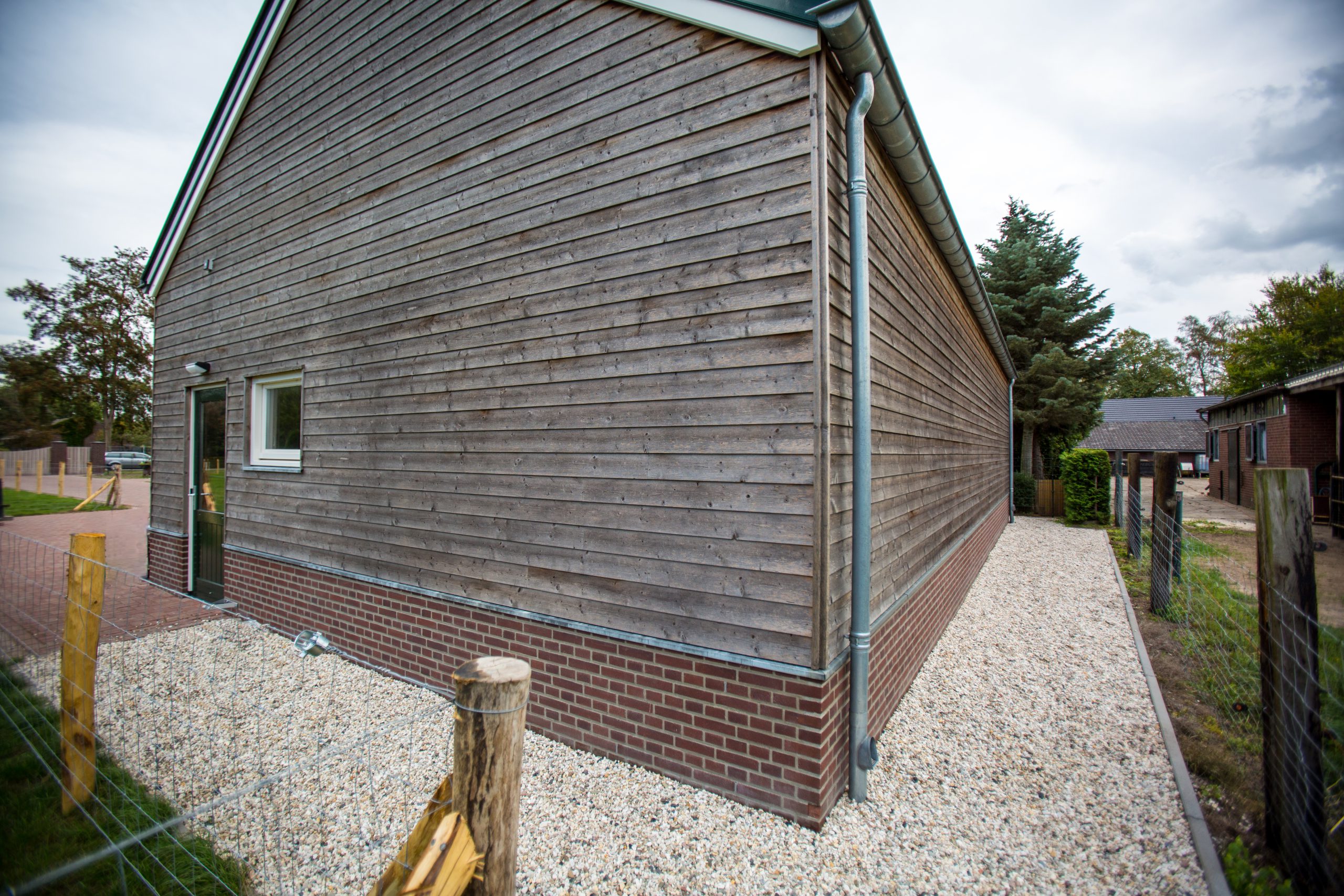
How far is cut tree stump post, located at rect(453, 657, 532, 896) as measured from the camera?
1.45 m

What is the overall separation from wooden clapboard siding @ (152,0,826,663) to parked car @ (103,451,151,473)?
1430 inches

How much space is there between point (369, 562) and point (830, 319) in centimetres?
408

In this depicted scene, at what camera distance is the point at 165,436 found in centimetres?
729

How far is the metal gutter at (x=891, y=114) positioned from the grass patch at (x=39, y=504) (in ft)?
65.2

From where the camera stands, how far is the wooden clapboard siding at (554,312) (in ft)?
9.20

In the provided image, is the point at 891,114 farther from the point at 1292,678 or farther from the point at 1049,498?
the point at 1049,498

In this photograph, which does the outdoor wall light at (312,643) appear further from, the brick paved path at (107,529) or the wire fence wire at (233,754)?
the brick paved path at (107,529)

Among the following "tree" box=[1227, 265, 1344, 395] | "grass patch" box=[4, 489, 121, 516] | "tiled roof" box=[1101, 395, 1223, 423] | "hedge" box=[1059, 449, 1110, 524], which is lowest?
"grass patch" box=[4, 489, 121, 516]

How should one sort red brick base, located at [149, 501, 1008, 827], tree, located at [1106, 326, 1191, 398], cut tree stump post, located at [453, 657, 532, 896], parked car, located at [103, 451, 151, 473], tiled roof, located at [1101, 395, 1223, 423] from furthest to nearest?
tree, located at [1106, 326, 1191, 398]
tiled roof, located at [1101, 395, 1223, 423]
parked car, located at [103, 451, 151, 473]
red brick base, located at [149, 501, 1008, 827]
cut tree stump post, located at [453, 657, 532, 896]

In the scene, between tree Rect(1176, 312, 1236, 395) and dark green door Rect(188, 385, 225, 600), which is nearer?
dark green door Rect(188, 385, 225, 600)

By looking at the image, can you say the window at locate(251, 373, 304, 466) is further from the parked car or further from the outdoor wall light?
the parked car

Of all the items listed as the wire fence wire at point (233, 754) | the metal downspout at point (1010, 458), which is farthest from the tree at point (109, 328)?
the metal downspout at point (1010, 458)

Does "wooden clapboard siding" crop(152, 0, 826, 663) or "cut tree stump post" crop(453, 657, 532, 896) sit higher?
"wooden clapboard siding" crop(152, 0, 826, 663)

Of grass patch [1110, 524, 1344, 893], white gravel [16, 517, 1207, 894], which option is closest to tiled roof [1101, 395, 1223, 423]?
grass patch [1110, 524, 1344, 893]
